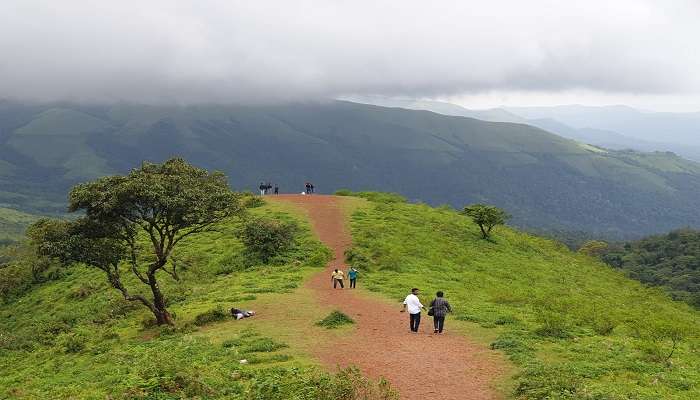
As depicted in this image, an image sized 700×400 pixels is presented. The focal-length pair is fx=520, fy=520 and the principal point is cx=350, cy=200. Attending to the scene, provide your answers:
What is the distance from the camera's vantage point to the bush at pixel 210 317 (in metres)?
27.5

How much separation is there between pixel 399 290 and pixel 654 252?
14739 cm

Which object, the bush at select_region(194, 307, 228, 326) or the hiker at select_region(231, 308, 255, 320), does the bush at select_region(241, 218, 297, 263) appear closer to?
the bush at select_region(194, 307, 228, 326)

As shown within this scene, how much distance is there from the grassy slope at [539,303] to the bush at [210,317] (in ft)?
35.2

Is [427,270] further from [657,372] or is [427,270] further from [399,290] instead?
[657,372]

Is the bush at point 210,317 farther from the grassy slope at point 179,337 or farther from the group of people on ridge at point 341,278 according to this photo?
the group of people on ridge at point 341,278

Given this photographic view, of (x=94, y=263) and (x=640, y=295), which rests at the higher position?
(x=94, y=263)

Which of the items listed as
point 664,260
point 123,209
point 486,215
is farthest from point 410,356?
point 664,260

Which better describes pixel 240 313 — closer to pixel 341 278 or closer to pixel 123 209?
pixel 123 209

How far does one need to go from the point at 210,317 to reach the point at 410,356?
40.3ft

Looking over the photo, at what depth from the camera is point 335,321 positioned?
2556 centimetres

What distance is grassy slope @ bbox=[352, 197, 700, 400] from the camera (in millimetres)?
17531

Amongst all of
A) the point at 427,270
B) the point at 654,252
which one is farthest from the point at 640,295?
the point at 654,252

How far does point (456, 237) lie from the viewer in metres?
54.1

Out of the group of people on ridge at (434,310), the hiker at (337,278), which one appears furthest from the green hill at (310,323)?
the hiker at (337,278)
